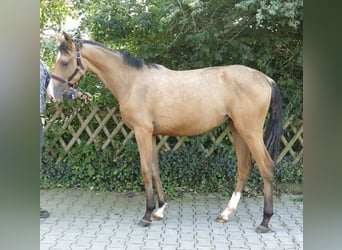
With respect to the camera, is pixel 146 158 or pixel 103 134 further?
pixel 103 134

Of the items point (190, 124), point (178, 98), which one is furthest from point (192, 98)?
point (190, 124)

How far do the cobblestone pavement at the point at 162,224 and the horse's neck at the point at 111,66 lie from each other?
1.30 metres

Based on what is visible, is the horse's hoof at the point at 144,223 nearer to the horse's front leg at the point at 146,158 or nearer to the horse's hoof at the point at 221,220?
the horse's front leg at the point at 146,158

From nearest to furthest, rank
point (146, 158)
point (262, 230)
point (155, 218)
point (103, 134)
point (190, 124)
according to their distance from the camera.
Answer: point (262, 230) < point (146, 158) < point (190, 124) < point (155, 218) < point (103, 134)

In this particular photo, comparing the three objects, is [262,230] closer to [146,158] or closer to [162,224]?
[162,224]

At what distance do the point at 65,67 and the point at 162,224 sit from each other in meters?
1.82

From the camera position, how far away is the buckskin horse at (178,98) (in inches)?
152

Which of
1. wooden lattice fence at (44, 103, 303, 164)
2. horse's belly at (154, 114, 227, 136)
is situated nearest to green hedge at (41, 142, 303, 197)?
wooden lattice fence at (44, 103, 303, 164)

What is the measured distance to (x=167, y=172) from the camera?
5.39 meters
